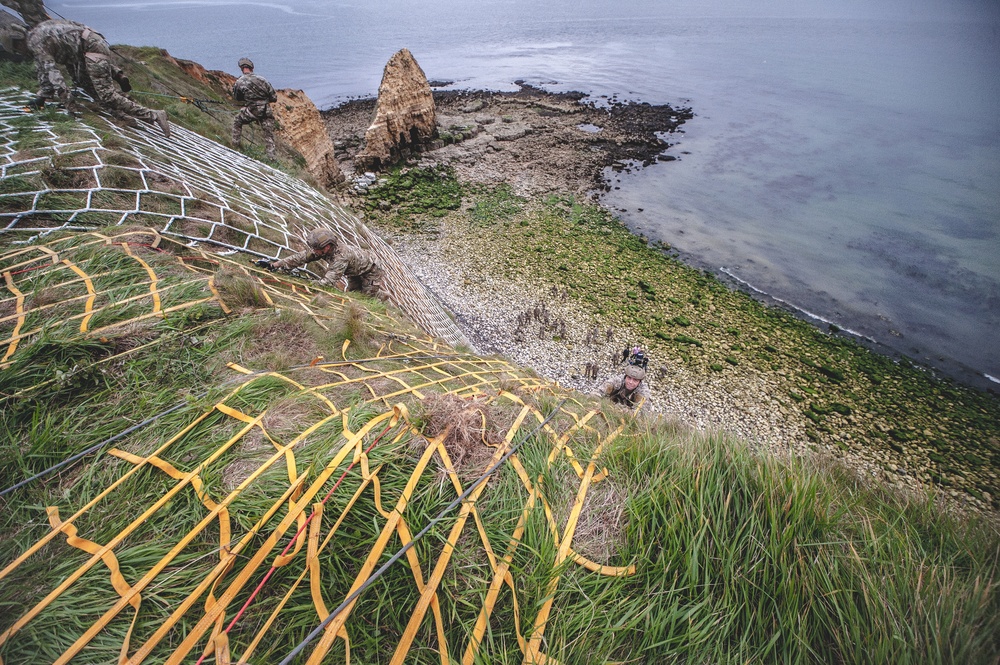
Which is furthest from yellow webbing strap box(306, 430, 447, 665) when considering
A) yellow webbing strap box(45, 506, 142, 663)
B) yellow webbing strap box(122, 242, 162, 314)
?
yellow webbing strap box(122, 242, 162, 314)

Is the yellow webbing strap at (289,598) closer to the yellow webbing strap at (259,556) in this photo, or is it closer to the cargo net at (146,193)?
the yellow webbing strap at (259,556)

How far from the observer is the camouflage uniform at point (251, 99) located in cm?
902

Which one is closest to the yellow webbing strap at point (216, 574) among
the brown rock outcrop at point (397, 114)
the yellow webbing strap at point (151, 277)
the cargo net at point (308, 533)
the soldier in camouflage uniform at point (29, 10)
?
the cargo net at point (308, 533)

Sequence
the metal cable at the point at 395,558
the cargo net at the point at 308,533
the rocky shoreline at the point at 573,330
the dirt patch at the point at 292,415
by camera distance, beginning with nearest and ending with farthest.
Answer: the metal cable at the point at 395,558 < the cargo net at the point at 308,533 < the dirt patch at the point at 292,415 < the rocky shoreline at the point at 573,330

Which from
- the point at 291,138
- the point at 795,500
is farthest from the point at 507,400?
the point at 291,138

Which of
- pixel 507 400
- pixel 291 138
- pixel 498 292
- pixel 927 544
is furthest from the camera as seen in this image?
pixel 291 138

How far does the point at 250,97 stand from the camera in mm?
9148

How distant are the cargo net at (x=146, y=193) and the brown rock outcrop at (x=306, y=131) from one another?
19.0ft

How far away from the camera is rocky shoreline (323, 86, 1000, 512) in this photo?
24.1ft

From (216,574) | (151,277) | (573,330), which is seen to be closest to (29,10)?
(151,277)

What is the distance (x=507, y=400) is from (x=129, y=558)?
1.97 meters

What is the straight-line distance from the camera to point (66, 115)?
18.0 feet

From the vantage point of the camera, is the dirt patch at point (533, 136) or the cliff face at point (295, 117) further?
the dirt patch at point (533, 136)

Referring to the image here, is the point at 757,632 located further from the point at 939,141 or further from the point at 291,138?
the point at 939,141
